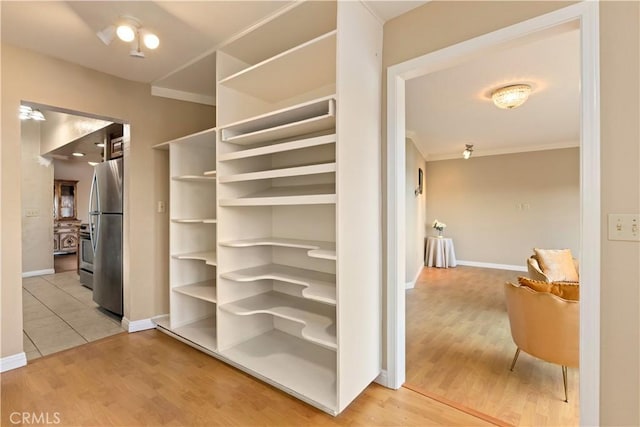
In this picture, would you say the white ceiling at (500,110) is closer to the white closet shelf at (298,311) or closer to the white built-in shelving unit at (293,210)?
the white built-in shelving unit at (293,210)

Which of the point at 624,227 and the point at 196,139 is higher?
the point at 196,139

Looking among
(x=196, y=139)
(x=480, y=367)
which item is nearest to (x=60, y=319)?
(x=196, y=139)

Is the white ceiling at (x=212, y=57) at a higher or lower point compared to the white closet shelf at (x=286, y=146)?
higher

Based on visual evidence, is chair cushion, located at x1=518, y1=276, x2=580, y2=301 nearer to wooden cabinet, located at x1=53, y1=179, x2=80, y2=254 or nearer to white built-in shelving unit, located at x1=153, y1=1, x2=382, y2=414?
white built-in shelving unit, located at x1=153, y1=1, x2=382, y2=414

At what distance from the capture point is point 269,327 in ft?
9.13

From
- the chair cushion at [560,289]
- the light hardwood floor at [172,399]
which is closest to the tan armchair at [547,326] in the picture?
the chair cushion at [560,289]

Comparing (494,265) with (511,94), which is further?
(494,265)

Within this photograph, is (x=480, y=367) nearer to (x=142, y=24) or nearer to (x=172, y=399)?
(x=172, y=399)

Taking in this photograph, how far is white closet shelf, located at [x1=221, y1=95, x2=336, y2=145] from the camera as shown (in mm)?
1820

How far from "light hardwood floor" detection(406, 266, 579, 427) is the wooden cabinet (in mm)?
8783

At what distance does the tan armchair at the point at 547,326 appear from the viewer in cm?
193

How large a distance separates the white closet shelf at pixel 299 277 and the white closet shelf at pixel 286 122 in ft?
3.67

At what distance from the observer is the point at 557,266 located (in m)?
3.62

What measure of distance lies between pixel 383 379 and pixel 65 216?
9497mm
